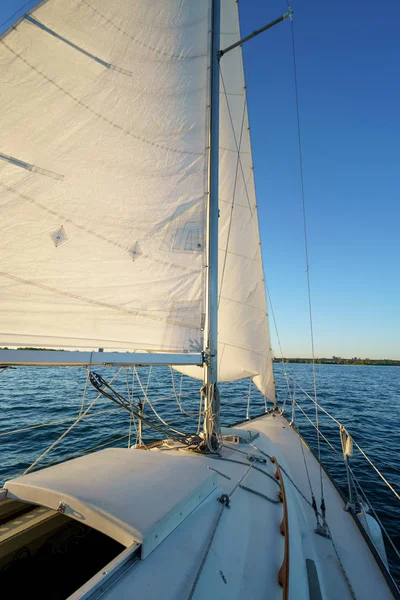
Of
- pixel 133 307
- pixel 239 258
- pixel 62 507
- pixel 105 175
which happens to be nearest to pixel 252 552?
→ pixel 62 507

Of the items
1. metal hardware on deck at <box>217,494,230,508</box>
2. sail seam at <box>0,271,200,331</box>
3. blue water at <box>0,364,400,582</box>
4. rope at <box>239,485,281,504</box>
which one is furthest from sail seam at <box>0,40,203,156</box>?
rope at <box>239,485,281,504</box>

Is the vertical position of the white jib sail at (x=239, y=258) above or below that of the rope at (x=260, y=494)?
above

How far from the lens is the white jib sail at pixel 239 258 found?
614cm

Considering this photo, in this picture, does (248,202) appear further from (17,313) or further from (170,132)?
(17,313)

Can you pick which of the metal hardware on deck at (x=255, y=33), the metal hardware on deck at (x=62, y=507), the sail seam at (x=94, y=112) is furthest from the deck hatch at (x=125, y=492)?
the metal hardware on deck at (x=255, y=33)

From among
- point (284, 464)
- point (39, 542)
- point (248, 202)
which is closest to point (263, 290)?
point (248, 202)

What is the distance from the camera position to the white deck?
74.5 inches

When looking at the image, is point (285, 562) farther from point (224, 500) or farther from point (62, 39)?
point (62, 39)

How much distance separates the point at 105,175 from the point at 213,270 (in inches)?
80.1

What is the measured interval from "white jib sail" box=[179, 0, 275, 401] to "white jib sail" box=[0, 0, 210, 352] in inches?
68.1

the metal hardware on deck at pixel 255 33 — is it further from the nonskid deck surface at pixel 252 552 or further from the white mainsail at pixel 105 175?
the nonskid deck surface at pixel 252 552

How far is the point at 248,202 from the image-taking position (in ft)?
21.8

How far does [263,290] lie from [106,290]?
4.10 m

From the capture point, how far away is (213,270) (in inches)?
177
